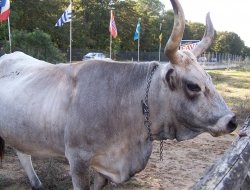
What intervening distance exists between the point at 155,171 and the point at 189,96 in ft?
10.3

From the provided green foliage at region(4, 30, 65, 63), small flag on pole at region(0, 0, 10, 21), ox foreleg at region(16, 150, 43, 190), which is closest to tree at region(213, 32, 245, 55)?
green foliage at region(4, 30, 65, 63)

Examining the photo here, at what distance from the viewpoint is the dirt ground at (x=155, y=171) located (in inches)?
220

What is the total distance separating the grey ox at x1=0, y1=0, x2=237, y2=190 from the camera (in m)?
3.42

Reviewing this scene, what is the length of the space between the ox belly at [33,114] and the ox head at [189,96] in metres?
1.12

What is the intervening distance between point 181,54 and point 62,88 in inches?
51.5

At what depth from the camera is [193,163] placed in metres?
6.97

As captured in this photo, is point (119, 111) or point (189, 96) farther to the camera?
point (119, 111)

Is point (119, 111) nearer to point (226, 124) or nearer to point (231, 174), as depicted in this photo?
point (226, 124)

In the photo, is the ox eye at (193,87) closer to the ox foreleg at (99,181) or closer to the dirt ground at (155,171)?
the ox foreleg at (99,181)

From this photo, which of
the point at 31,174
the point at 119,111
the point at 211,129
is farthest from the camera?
the point at 31,174

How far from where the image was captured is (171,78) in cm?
353

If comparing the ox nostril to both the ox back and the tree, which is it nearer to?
the ox back

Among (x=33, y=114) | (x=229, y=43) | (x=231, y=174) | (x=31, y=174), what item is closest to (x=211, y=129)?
(x=231, y=174)

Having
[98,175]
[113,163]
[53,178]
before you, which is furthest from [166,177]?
[113,163]
